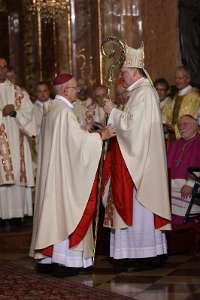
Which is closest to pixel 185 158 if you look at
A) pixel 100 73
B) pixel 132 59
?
pixel 132 59

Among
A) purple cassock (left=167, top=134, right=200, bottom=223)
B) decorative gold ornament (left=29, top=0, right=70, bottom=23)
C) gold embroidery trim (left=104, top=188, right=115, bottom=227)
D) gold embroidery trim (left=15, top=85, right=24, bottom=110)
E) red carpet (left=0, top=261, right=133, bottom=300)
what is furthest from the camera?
decorative gold ornament (left=29, top=0, right=70, bottom=23)

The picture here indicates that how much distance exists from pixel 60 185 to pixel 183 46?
17.5 ft

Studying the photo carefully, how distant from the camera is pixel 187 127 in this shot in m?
9.40

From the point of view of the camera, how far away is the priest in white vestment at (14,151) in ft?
34.2

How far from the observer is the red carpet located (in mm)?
6422

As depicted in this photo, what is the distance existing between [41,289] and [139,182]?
1550mm

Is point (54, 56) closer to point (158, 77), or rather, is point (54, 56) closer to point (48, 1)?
point (48, 1)

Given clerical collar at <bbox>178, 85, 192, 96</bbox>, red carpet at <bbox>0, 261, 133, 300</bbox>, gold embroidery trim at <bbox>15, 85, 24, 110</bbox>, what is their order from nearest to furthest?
red carpet at <bbox>0, 261, 133, 300</bbox> → gold embroidery trim at <bbox>15, 85, 24, 110</bbox> → clerical collar at <bbox>178, 85, 192, 96</bbox>

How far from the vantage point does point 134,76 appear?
311 inches

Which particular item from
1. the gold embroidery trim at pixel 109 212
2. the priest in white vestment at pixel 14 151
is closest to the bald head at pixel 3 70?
the priest in white vestment at pixel 14 151

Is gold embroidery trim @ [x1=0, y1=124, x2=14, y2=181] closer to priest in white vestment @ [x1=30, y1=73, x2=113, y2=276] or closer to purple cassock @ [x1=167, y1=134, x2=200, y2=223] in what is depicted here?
purple cassock @ [x1=167, y1=134, x2=200, y2=223]

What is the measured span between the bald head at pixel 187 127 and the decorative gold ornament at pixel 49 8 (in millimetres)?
5962

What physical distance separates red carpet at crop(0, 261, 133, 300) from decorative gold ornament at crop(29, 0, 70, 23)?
7.91 meters

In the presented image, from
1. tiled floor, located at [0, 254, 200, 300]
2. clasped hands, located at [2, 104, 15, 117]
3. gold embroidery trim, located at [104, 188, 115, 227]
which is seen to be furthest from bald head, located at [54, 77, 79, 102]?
clasped hands, located at [2, 104, 15, 117]
